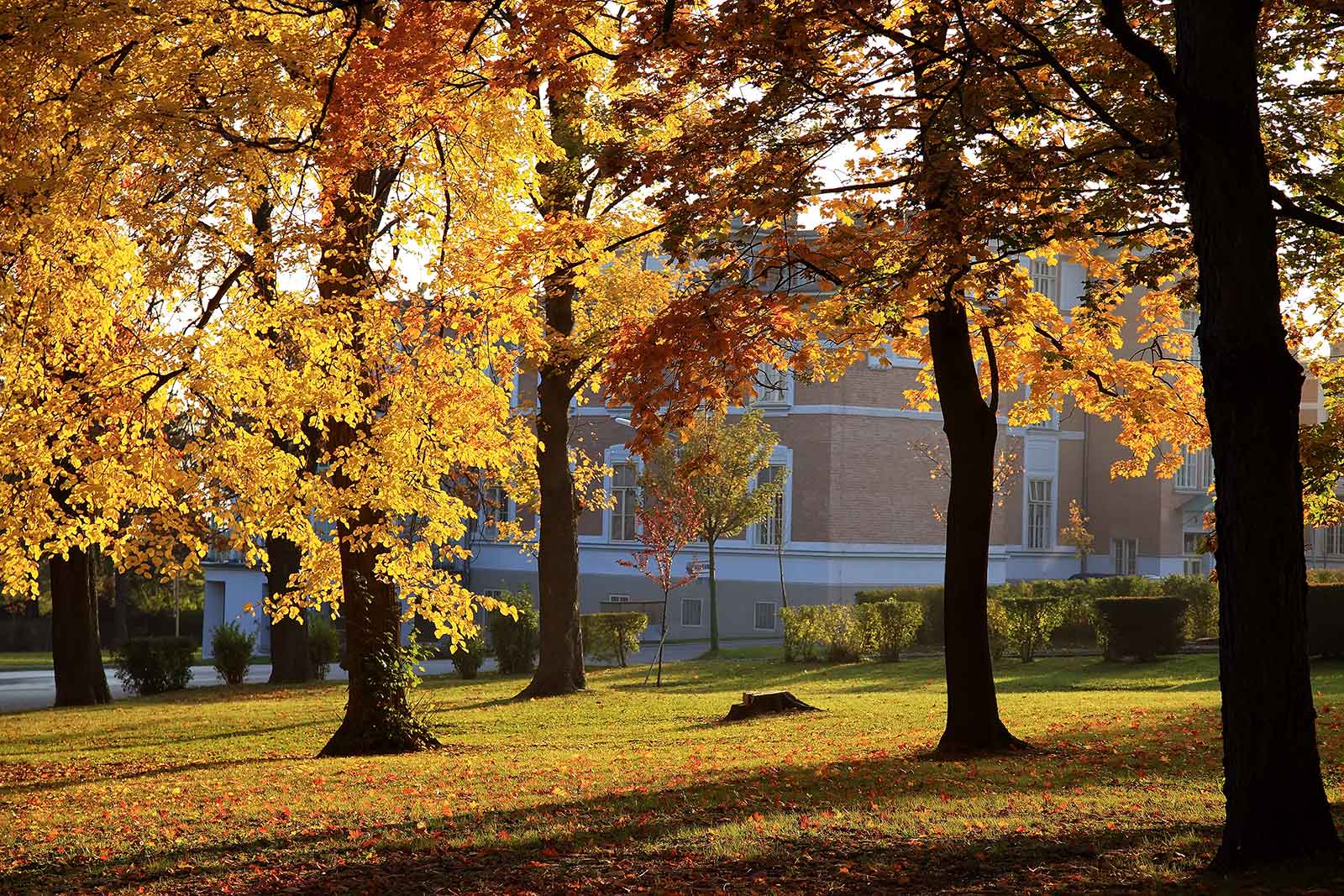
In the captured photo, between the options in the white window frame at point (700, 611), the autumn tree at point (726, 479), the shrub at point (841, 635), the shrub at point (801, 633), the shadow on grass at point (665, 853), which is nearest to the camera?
the shadow on grass at point (665, 853)

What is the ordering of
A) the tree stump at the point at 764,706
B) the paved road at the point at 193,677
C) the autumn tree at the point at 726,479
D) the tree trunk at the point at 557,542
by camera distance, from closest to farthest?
the tree stump at the point at 764,706 → the tree trunk at the point at 557,542 → the paved road at the point at 193,677 → the autumn tree at the point at 726,479

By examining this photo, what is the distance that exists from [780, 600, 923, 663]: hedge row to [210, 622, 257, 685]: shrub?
11132 mm

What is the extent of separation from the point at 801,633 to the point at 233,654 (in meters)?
11.6

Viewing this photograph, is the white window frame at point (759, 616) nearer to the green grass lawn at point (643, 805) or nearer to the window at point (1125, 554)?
the window at point (1125, 554)

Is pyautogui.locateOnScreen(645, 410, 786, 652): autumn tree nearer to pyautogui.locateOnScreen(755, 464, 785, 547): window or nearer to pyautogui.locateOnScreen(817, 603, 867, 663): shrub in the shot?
pyautogui.locateOnScreen(817, 603, 867, 663): shrub

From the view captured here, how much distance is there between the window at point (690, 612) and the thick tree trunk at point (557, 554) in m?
18.7

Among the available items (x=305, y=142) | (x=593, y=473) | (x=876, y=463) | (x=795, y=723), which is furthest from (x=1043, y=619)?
(x=305, y=142)

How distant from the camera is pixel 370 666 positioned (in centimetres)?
1403

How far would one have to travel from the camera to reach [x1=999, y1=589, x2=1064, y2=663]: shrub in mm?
25234

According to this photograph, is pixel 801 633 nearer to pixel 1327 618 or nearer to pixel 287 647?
pixel 1327 618

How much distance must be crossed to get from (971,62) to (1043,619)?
17637mm

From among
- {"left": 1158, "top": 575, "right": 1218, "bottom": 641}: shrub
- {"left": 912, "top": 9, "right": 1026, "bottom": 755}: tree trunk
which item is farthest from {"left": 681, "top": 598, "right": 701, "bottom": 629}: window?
{"left": 912, "top": 9, "right": 1026, "bottom": 755}: tree trunk

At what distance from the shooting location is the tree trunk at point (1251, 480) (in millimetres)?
5906

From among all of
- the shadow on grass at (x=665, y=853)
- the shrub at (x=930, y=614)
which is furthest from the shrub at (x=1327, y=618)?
the shadow on grass at (x=665, y=853)
